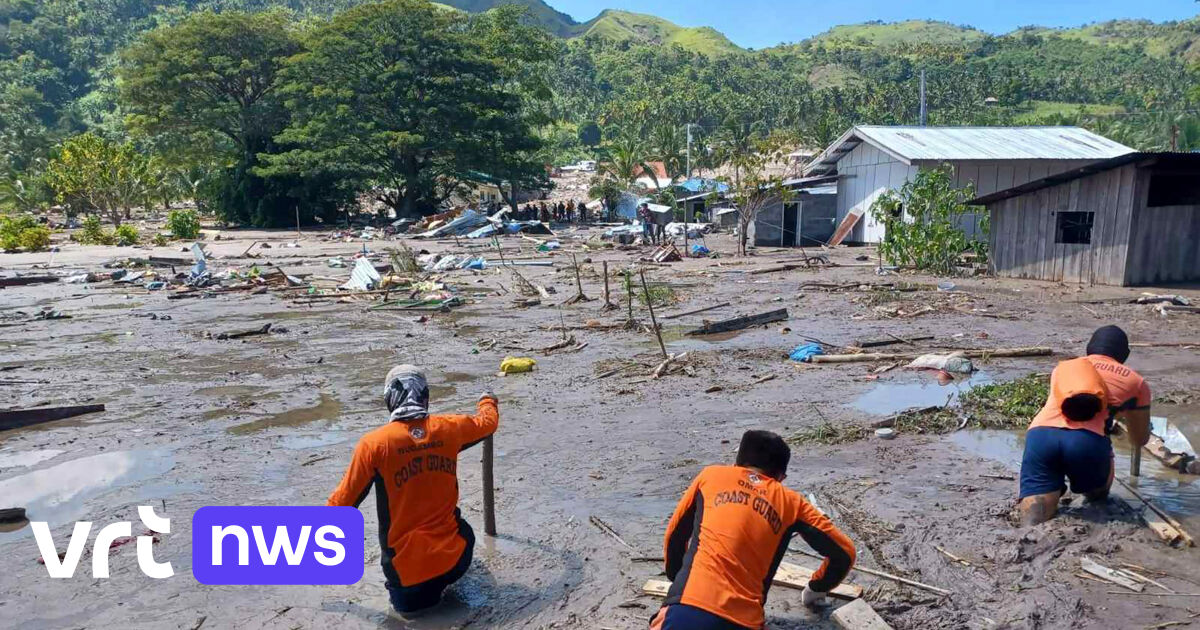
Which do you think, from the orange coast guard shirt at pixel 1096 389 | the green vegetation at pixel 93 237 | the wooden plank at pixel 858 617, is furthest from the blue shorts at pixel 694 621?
the green vegetation at pixel 93 237

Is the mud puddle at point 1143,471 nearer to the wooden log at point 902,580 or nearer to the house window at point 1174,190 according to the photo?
the wooden log at point 902,580

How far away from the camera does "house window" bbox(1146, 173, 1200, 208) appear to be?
15820 millimetres

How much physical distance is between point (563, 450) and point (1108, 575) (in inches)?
164

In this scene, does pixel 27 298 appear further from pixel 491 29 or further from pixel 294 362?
pixel 491 29

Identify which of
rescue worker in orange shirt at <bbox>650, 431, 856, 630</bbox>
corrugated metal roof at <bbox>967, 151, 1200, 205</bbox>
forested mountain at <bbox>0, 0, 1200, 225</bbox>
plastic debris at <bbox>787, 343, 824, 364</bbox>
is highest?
forested mountain at <bbox>0, 0, 1200, 225</bbox>

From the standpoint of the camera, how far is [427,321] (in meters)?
14.5

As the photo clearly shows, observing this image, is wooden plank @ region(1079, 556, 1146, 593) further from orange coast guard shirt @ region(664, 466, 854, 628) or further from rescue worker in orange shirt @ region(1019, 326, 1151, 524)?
orange coast guard shirt @ region(664, 466, 854, 628)

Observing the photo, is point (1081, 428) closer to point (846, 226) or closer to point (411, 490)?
point (411, 490)

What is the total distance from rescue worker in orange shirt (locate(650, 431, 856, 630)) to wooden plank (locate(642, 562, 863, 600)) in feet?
1.81

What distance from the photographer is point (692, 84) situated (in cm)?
12531

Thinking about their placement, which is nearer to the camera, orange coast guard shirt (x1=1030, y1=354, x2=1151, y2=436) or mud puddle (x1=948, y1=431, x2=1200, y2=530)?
orange coast guard shirt (x1=1030, y1=354, x2=1151, y2=436)

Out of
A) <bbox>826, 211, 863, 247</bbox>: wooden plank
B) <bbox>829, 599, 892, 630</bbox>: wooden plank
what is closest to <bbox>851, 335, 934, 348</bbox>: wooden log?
<bbox>829, 599, 892, 630</bbox>: wooden plank

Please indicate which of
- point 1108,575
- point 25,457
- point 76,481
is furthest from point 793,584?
point 25,457

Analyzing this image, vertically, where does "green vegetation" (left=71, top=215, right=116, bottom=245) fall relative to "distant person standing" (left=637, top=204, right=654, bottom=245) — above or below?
below
